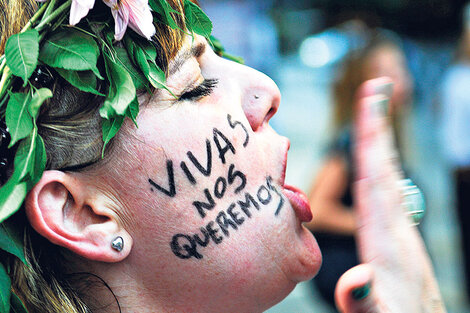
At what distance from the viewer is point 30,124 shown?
4.82 feet

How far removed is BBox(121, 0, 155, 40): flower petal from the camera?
1.58 meters

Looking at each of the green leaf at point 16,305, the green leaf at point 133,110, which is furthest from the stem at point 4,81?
the green leaf at point 16,305

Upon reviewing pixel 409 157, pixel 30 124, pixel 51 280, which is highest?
pixel 30 124

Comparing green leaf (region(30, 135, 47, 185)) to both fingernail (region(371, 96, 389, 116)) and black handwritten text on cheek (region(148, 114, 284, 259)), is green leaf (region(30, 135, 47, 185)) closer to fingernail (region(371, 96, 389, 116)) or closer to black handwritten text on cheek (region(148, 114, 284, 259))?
black handwritten text on cheek (region(148, 114, 284, 259))

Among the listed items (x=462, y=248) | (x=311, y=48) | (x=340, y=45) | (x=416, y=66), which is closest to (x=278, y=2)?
(x=311, y=48)

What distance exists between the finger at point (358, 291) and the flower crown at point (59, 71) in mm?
722

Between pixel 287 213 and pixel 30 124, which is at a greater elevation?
pixel 30 124

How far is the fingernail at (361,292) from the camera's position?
4.95 feet

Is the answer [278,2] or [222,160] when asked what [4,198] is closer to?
[222,160]

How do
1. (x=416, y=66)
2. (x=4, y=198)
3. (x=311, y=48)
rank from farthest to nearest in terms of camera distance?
(x=311, y=48), (x=416, y=66), (x=4, y=198)

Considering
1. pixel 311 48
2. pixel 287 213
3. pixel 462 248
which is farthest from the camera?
pixel 311 48

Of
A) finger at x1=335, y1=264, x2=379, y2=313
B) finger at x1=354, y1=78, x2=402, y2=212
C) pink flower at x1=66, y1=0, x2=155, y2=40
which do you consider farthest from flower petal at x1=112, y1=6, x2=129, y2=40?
finger at x1=335, y1=264, x2=379, y2=313

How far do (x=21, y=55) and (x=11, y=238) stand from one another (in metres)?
0.49

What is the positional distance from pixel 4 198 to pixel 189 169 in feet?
1.63
